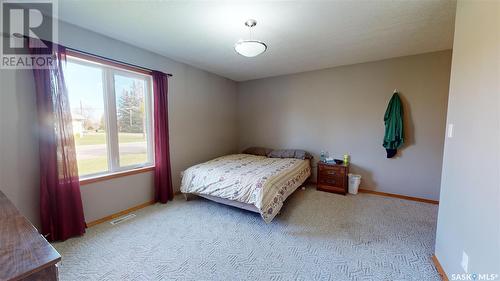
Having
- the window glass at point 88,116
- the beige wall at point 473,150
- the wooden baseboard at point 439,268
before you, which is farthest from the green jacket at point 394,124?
the window glass at point 88,116

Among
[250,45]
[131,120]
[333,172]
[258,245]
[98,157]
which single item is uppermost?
[250,45]

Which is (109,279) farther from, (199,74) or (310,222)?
(199,74)

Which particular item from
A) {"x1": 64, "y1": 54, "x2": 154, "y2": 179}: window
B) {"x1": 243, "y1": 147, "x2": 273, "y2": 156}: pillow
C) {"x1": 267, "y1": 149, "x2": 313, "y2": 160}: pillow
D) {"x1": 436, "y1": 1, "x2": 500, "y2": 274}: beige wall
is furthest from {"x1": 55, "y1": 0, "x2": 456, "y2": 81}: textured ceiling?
{"x1": 243, "y1": 147, "x2": 273, "y2": 156}: pillow

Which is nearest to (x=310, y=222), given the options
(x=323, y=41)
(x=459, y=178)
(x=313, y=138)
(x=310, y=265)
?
(x=310, y=265)

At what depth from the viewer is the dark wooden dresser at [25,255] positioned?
70 cm

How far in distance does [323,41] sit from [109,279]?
355 centimetres

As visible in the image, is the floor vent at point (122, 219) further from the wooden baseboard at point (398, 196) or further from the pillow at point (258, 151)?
the wooden baseboard at point (398, 196)

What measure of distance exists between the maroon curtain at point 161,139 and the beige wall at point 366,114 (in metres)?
2.28

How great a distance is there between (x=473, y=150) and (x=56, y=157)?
3.76m

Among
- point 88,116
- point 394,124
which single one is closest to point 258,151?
point 394,124

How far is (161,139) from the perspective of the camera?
3.24 meters

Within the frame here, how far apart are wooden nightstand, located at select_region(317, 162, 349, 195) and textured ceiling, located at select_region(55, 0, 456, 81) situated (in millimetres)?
1958

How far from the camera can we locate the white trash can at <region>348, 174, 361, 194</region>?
12.0 ft

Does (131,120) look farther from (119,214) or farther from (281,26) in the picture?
(281,26)
